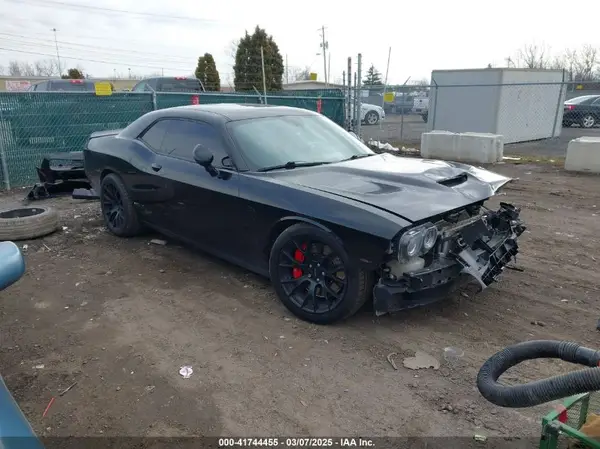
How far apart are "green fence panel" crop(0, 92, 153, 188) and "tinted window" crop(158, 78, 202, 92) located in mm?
5099

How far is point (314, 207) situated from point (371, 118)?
70.4ft

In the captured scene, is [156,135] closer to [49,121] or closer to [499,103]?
[49,121]

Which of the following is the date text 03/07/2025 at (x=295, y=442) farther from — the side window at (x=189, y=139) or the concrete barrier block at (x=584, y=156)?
the concrete barrier block at (x=584, y=156)

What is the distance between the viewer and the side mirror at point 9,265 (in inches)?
58.0

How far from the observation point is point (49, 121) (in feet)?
29.4

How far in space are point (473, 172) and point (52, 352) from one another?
3.74 meters

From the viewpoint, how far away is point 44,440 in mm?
2510

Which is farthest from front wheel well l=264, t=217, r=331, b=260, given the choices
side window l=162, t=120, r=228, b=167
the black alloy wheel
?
side window l=162, t=120, r=228, b=167

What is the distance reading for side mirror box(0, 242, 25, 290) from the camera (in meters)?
1.47

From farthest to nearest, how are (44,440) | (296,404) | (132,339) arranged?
(132,339) < (296,404) < (44,440)

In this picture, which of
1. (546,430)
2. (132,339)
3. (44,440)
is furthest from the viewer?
(132,339)

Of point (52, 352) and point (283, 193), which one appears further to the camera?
point (283, 193)

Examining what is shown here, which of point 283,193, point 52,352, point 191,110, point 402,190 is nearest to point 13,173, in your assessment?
point 191,110

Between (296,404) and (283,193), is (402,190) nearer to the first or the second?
(283,193)
